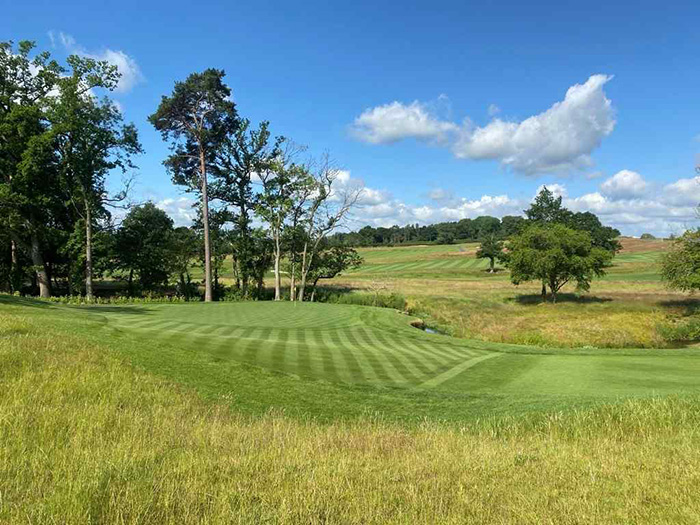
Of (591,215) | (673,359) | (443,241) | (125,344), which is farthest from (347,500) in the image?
(443,241)

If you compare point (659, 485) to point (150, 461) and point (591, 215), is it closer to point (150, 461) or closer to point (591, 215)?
point (150, 461)

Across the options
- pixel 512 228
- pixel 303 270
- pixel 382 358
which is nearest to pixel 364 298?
pixel 303 270

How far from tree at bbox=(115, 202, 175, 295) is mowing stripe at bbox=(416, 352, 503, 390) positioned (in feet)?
112

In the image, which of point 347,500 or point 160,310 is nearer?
point 347,500

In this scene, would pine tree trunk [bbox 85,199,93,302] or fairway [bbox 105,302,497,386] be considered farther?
pine tree trunk [bbox 85,199,93,302]

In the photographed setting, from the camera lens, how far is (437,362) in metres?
14.9

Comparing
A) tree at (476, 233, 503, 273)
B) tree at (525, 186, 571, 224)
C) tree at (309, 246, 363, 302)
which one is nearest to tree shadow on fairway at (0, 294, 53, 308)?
tree at (309, 246, 363, 302)

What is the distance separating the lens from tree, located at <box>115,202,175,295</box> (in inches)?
1578

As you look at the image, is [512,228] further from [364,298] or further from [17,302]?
[17,302]

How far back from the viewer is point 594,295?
47.8m

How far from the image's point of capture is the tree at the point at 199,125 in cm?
3697

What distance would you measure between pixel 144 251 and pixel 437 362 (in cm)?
3498

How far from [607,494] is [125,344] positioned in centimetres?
1101

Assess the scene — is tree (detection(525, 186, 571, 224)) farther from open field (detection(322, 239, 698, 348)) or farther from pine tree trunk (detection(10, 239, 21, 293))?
pine tree trunk (detection(10, 239, 21, 293))
